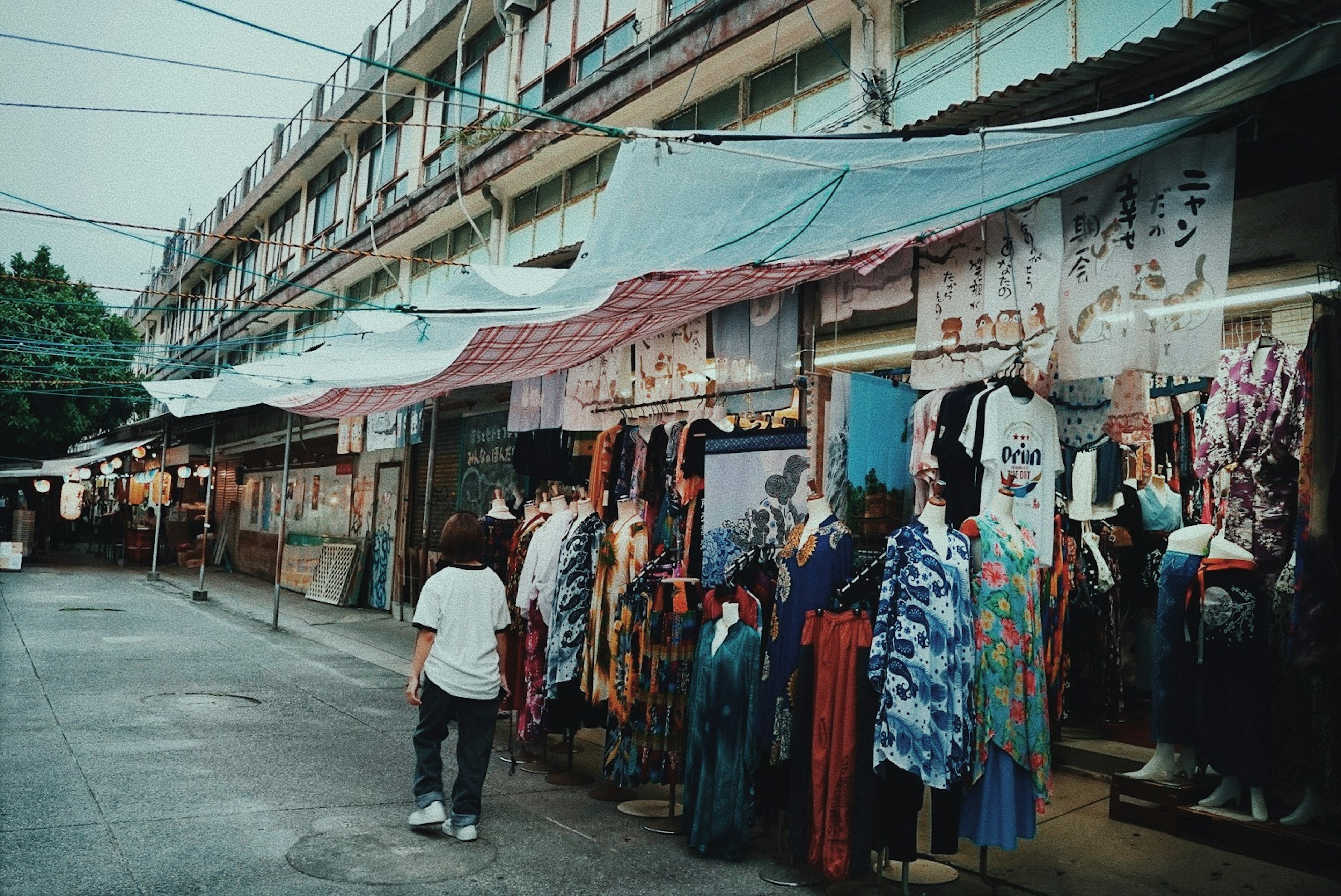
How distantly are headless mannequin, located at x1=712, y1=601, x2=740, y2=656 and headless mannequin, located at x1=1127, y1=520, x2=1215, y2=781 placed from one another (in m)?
2.90

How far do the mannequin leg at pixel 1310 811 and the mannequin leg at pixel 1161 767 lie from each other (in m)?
0.80

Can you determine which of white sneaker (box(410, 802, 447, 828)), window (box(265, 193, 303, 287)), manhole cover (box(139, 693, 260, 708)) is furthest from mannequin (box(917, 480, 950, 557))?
window (box(265, 193, 303, 287))

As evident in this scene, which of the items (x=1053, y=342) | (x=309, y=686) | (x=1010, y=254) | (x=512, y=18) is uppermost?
(x=512, y=18)

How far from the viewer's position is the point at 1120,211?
176 inches

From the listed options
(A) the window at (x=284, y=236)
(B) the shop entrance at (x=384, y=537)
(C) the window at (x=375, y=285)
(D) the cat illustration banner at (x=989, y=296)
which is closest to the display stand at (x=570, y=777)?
(D) the cat illustration banner at (x=989, y=296)

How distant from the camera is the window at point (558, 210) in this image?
41.7ft

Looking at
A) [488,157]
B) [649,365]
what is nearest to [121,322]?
[488,157]

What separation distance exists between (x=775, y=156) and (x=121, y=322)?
97.1 feet

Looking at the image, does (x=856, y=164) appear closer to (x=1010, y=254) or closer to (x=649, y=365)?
(x=1010, y=254)

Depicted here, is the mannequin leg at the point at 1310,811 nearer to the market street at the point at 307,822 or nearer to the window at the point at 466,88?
the market street at the point at 307,822

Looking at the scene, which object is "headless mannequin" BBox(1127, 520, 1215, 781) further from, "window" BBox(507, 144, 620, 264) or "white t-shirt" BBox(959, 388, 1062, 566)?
"window" BBox(507, 144, 620, 264)

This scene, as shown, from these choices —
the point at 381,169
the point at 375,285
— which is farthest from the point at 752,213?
the point at 381,169

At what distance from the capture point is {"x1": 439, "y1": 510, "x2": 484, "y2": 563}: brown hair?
5.36 meters

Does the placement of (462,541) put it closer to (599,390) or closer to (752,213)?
(752,213)
